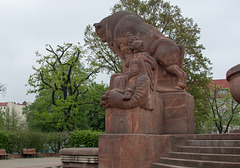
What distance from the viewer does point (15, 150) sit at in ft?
72.1

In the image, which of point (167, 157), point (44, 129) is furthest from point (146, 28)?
point (44, 129)

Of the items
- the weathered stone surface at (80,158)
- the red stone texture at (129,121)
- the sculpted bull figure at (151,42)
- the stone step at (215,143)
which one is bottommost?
the weathered stone surface at (80,158)

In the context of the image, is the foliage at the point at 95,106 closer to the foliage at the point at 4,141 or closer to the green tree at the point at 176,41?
the green tree at the point at 176,41

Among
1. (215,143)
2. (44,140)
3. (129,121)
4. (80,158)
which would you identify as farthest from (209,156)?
(44,140)

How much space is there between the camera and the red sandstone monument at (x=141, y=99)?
23.0 feet

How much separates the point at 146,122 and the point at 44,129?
3176 cm

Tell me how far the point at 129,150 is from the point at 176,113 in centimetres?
220

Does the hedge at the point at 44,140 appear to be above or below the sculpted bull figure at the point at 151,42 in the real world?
A: below

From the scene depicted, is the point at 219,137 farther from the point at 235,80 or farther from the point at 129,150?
the point at 129,150

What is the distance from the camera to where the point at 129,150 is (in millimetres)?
6863

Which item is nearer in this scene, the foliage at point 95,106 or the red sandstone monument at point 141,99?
the red sandstone monument at point 141,99

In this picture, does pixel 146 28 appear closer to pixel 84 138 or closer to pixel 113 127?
pixel 113 127

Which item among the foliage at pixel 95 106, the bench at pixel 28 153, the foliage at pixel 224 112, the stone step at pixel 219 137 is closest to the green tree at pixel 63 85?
the foliage at pixel 95 106

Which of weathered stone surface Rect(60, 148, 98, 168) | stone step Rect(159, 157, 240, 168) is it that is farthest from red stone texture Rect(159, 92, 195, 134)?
weathered stone surface Rect(60, 148, 98, 168)
